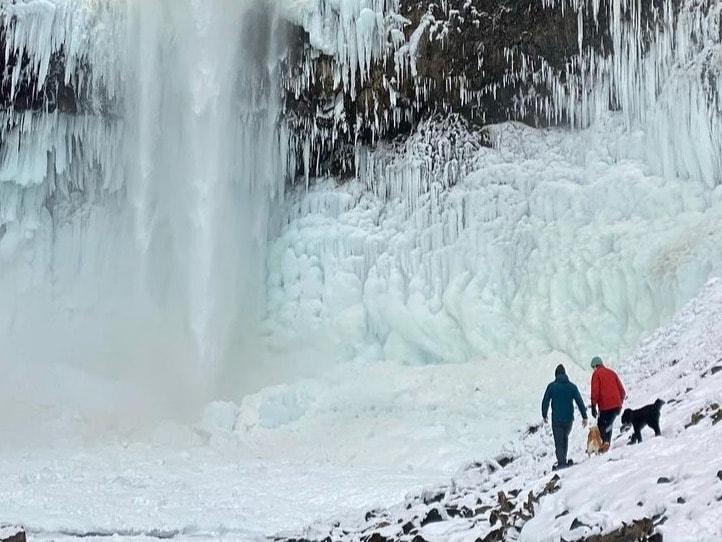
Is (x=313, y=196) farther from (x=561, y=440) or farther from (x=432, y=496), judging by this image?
(x=561, y=440)

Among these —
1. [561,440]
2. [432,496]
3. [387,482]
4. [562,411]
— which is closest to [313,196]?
[387,482]

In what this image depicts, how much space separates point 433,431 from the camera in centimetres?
1897

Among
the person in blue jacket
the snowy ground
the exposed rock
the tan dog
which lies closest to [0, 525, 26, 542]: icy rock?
the snowy ground

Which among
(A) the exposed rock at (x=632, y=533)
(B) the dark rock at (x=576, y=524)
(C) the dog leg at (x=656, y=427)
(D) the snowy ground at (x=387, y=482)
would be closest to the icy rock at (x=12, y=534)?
(D) the snowy ground at (x=387, y=482)

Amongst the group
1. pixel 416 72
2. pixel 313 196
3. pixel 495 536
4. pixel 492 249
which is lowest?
pixel 495 536

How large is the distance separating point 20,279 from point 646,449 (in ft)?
68.0

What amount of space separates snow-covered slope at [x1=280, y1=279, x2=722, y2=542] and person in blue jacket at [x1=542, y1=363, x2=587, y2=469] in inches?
9.6

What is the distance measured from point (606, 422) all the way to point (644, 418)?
0.92 metres

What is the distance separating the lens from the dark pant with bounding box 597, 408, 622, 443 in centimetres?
975

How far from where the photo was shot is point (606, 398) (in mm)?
9898

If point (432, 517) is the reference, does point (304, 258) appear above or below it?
above

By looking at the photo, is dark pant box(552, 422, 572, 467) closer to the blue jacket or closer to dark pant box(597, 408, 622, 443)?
the blue jacket

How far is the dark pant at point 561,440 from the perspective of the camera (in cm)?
995

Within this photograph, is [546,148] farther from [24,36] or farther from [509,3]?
[24,36]
